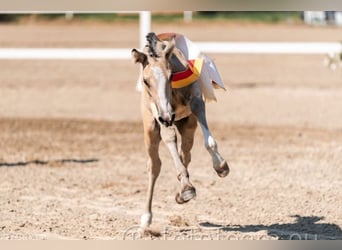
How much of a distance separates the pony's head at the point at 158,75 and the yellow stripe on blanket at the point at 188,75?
24cm

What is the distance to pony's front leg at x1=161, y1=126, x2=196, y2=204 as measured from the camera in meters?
4.93

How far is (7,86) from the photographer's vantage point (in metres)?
17.1

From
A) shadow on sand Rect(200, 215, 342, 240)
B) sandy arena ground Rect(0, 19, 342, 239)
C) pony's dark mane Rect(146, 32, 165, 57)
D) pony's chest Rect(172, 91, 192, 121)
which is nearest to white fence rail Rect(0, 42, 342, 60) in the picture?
sandy arena ground Rect(0, 19, 342, 239)

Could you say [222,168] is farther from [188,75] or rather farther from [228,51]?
[228,51]

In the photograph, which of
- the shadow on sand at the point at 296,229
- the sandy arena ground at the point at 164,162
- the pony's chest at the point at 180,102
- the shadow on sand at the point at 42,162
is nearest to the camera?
the pony's chest at the point at 180,102

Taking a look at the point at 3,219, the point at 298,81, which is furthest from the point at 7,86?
the point at 3,219

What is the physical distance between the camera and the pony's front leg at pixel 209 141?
5145 mm

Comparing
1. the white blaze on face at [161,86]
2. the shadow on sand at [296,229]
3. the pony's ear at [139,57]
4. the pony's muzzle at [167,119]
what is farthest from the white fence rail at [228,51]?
the pony's muzzle at [167,119]

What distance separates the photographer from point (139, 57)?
4.91m

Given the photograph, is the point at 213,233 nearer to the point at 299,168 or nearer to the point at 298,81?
the point at 299,168

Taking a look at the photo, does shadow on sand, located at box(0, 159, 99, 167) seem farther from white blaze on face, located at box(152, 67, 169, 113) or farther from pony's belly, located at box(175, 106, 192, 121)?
white blaze on face, located at box(152, 67, 169, 113)

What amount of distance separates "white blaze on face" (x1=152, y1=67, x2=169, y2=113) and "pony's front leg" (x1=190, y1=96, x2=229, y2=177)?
62 centimetres

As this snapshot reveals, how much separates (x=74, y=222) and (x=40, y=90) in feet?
34.8

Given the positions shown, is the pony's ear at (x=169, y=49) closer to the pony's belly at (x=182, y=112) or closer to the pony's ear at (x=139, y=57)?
the pony's ear at (x=139, y=57)
